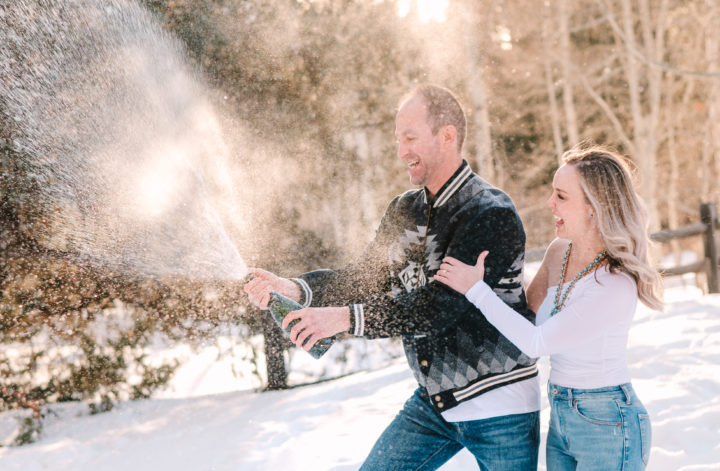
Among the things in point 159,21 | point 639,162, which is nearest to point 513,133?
point 639,162

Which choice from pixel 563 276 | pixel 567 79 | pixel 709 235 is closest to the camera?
pixel 563 276

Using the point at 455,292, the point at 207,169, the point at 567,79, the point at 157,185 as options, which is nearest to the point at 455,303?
the point at 455,292

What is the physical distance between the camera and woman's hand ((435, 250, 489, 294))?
1875 mm

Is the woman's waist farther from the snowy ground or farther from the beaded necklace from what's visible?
the snowy ground

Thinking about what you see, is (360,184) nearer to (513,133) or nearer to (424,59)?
(424,59)

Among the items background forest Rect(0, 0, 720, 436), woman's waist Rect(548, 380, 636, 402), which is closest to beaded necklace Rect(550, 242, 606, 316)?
woman's waist Rect(548, 380, 636, 402)

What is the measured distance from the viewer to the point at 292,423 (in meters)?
4.74

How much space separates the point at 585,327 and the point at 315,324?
85cm

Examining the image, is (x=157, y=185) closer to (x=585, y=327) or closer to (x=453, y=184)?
(x=453, y=184)

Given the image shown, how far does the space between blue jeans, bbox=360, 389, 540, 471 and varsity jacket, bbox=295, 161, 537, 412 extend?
0.33 feet

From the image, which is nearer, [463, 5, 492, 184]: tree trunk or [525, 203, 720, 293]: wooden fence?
[525, 203, 720, 293]: wooden fence

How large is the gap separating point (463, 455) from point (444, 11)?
7.61 meters

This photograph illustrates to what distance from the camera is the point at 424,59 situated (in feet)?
24.3

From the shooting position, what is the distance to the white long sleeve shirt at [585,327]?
6.09 feet
